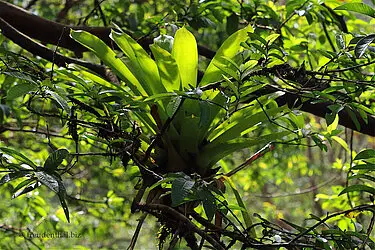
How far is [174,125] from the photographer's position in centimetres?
86

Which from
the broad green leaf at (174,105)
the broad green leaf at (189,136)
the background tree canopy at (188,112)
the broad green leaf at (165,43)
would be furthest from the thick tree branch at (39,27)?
the broad green leaf at (174,105)

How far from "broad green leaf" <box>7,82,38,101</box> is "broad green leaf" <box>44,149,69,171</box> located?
9 cm

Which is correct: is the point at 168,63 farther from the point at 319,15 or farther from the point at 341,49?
the point at 319,15

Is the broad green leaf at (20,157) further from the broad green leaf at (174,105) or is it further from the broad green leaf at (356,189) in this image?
the broad green leaf at (356,189)

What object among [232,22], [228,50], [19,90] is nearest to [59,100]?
[19,90]

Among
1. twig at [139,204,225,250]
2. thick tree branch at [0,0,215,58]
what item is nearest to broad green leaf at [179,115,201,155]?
twig at [139,204,225,250]

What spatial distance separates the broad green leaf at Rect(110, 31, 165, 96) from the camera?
83 cm

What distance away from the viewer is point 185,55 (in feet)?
2.74

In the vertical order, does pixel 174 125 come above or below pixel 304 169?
above

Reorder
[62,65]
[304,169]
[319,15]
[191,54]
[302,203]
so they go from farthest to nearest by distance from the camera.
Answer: [302,203] → [304,169] → [319,15] → [62,65] → [191,54]

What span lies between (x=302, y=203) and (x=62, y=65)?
2.98 m

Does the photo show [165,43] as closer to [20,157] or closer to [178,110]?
[178,110]

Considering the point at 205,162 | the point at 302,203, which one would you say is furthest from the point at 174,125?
the point at 302,203

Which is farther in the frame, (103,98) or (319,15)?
(319,15)
